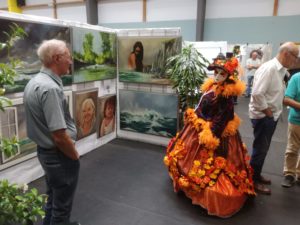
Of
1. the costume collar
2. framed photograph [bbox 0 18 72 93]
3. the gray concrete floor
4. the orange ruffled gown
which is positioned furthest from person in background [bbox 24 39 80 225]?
the costume collar

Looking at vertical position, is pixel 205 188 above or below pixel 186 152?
below

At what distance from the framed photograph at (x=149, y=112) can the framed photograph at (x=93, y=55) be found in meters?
0.51

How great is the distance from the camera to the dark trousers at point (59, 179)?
1.67m

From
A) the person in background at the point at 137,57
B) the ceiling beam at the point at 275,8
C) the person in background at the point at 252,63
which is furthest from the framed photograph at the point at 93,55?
the ceiling beam at the point at 275,8

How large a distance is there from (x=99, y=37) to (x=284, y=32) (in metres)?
6.71

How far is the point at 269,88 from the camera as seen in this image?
93.4 inches

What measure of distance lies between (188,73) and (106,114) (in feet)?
4.79

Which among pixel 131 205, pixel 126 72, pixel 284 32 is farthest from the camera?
pixel 284 32

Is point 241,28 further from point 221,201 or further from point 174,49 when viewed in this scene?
point 221,201

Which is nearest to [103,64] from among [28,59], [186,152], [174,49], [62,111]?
[174,49]

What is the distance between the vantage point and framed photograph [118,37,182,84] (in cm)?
362

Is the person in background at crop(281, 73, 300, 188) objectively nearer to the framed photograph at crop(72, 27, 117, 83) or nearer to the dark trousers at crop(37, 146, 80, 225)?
the dark trousers at crop(37, 146, 80, 225)

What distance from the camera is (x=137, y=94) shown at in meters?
4.00

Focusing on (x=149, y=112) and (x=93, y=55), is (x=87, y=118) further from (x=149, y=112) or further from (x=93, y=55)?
(x=149, y=112)
